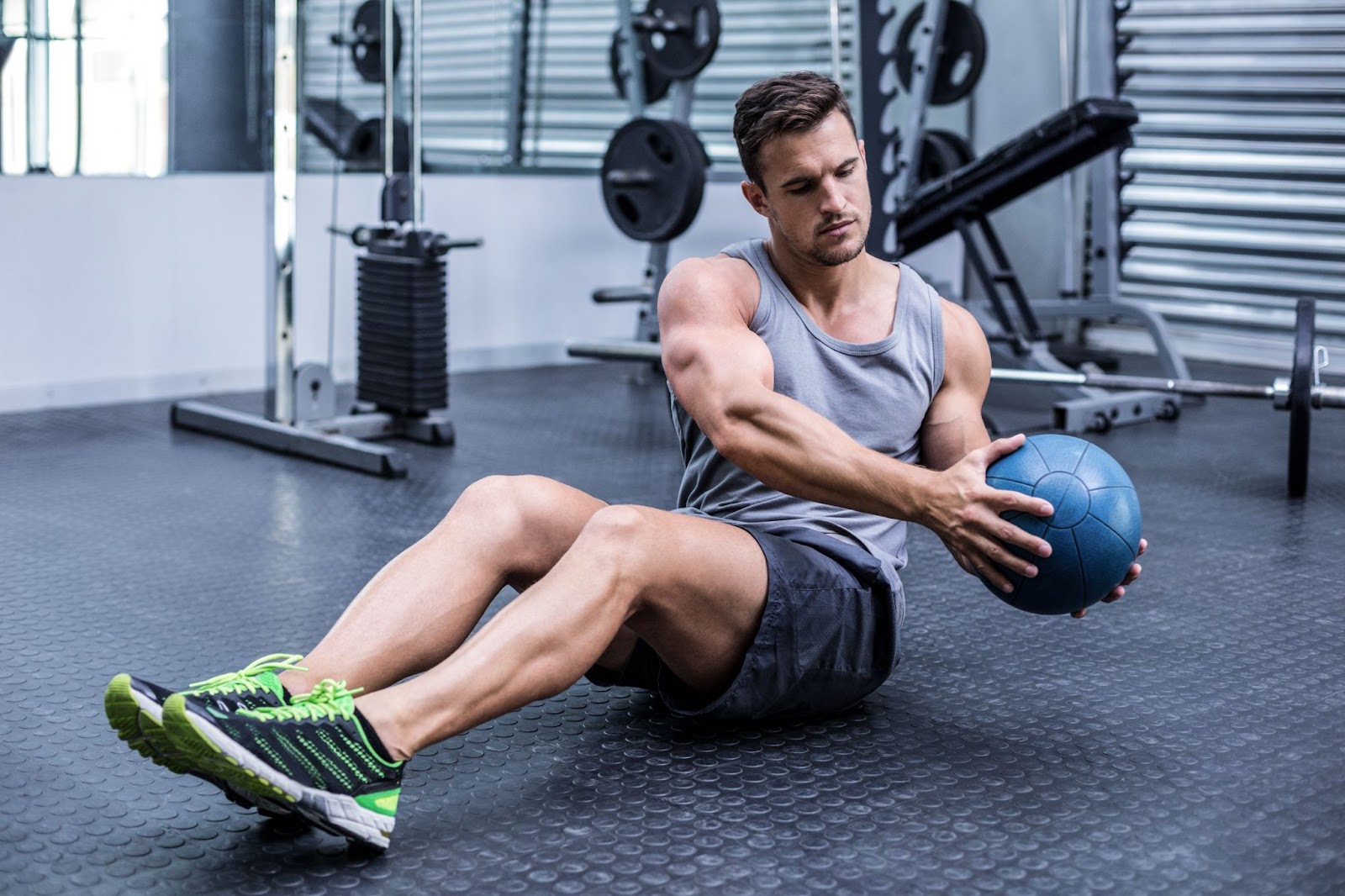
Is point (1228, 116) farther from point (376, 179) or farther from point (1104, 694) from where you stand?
point (1104, 694)

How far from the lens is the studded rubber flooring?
149cm

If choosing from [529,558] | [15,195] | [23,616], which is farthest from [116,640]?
[15,195]

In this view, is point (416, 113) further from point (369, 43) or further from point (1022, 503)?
point (1022, 503)

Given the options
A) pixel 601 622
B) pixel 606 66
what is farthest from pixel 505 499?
pixel 606 66

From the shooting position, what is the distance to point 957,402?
188 cm

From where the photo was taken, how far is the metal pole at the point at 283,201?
3750 mm

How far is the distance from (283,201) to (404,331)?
452 mm

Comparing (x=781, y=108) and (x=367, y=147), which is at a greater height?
(x=367, y=147)

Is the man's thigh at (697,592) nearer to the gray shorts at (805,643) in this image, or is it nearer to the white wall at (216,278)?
the gray shorts at (805,643)

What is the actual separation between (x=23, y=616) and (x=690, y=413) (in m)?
1.23

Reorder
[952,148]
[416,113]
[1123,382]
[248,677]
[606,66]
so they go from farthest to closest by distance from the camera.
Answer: [606,66] < [952,148] < [416,113] < [1123,382] < [248,677]

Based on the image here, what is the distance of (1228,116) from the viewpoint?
5.92 m

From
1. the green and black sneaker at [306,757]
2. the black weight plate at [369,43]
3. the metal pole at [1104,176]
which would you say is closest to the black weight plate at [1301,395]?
the metal pole at [1104,176]

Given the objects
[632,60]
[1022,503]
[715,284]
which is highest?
[632,60]
